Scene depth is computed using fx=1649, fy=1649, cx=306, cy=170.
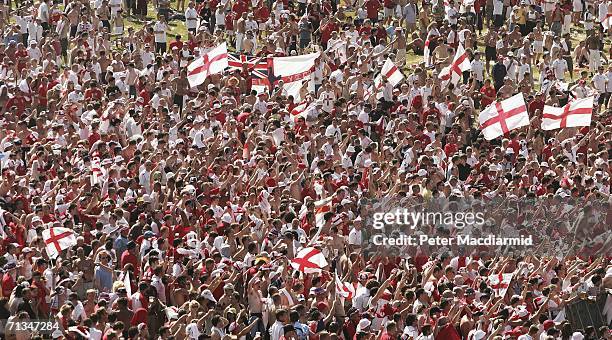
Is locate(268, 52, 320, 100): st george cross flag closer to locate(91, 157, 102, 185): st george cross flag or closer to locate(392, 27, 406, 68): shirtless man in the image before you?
locate(392, 27, 406, 68): shirtless man

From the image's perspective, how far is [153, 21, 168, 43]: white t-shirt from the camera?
122 ft

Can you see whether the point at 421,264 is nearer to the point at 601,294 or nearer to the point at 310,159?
the point at 601,294

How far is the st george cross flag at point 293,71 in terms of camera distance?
32812 mm

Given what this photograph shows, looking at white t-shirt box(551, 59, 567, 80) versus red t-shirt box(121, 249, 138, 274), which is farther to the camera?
white t-shirt box(551, 59, 567, 80)

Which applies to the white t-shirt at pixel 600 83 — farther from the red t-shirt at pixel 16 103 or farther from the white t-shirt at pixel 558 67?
the red t-shirt at pixel 16 103

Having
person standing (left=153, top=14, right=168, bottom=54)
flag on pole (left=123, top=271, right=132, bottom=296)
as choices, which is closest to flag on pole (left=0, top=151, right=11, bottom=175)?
flag on pole (left=123, top=271, right=132, bottom=296)

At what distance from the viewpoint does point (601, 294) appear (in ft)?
74.1

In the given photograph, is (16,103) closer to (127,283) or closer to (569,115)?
(569,115)

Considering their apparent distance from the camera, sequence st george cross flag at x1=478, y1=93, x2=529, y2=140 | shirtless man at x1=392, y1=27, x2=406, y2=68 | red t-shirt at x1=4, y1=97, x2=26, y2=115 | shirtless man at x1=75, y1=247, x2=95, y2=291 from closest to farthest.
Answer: shirtless man at x1=75, y1=247, x2=95, y2=291 < st george cross flag at x1=478, y1=93, x2=529, y2=140 < red t-shirt at x1=4, y1=97, x2=26, y2=115 < shirtless man at x1=392, y1=27, x2=406, y2=68

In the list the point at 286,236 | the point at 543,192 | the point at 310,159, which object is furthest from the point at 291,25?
the point at 286,236

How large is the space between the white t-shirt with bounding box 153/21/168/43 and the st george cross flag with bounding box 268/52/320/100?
486 centimetres

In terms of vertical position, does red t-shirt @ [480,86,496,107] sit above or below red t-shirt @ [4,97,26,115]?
below

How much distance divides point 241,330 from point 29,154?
8169 mm

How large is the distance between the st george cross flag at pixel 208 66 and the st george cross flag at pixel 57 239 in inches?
393
